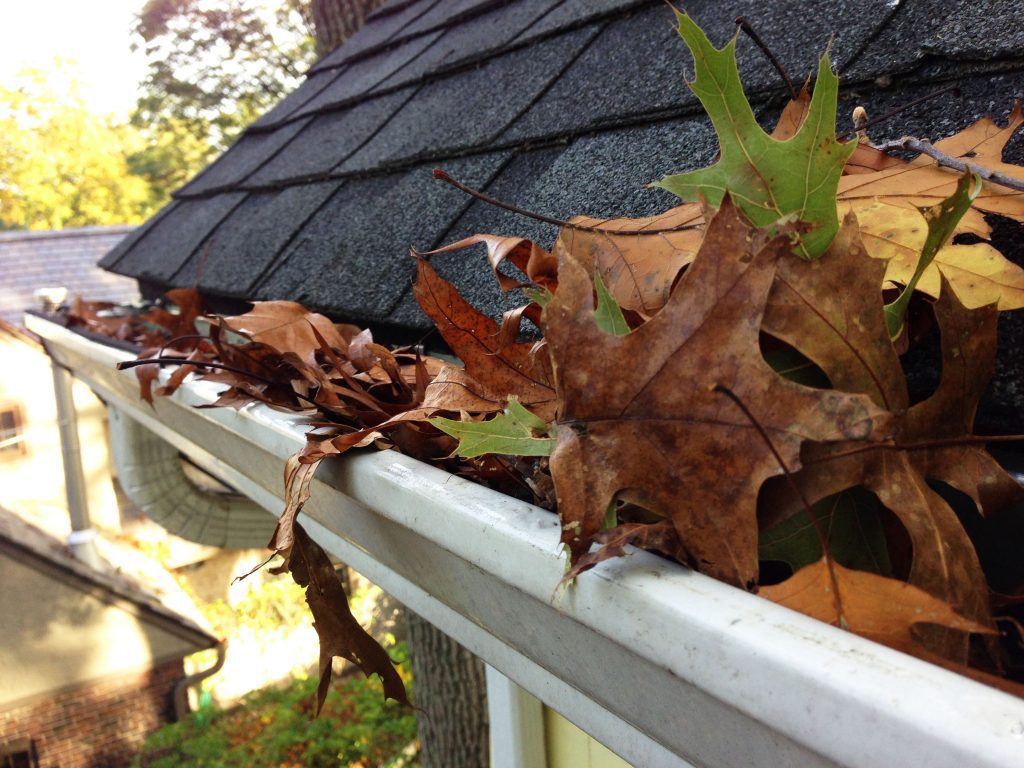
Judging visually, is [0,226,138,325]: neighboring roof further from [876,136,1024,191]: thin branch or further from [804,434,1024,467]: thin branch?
[804,434,1024,467]: thin branch

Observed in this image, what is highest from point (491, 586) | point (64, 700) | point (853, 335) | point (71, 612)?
point (853, 335)

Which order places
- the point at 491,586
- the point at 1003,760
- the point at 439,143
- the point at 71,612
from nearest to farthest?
the point at 1003,760 → the point at 491,586 → the point at 439,143 → the point at 71,612

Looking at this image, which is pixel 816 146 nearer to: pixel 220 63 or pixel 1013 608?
pixel 1013 608

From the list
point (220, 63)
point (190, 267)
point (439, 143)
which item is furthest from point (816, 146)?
point (220, 63)

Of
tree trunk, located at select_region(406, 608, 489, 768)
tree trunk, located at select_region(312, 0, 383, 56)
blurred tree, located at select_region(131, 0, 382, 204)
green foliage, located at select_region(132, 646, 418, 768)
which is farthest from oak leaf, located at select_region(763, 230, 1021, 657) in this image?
blurred tree, located at select_region(131, 0, 382, 204)

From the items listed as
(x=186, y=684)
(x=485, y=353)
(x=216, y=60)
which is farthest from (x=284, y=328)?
(x=216, y=60)
